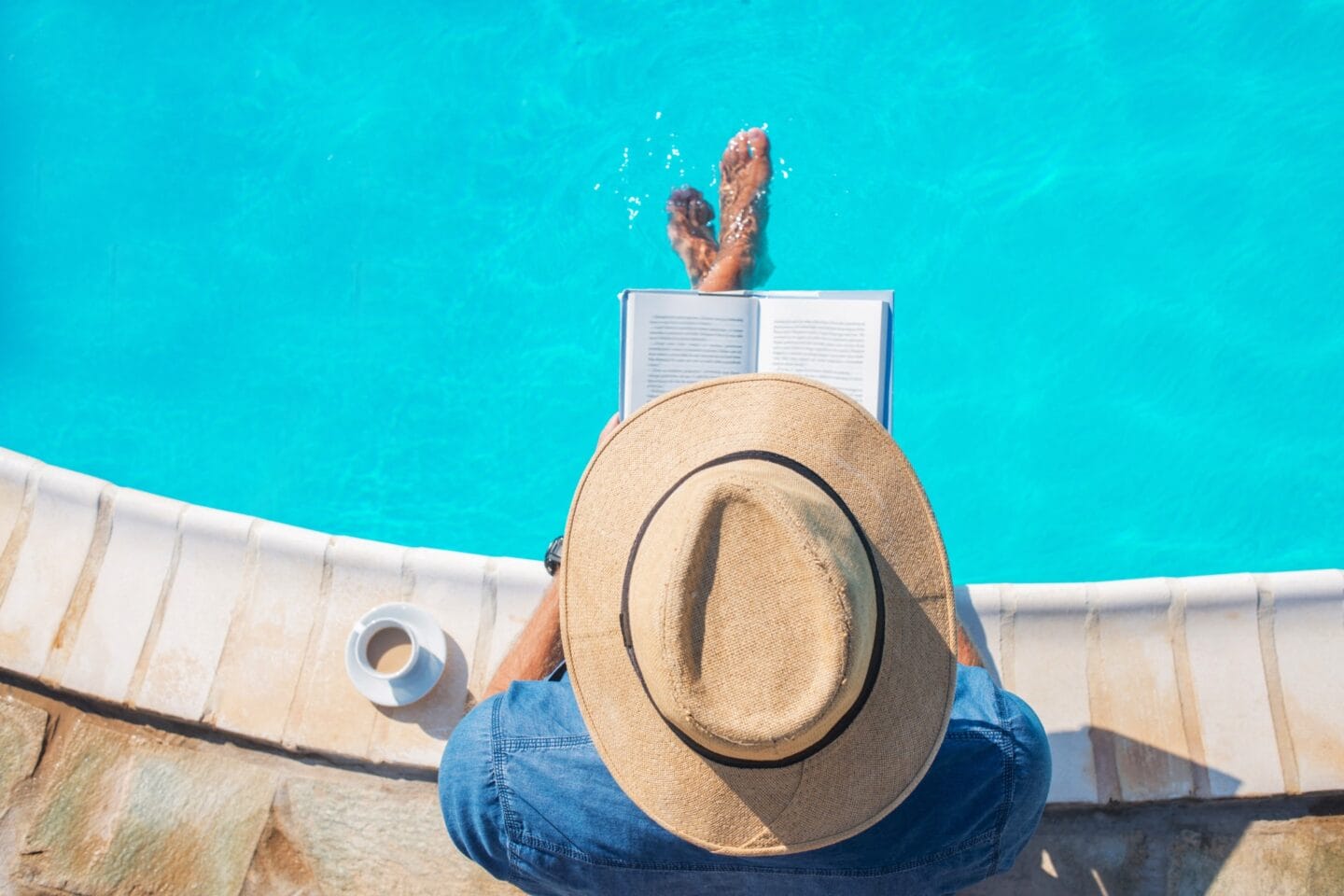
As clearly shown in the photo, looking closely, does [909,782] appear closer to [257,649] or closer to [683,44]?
[257,649]

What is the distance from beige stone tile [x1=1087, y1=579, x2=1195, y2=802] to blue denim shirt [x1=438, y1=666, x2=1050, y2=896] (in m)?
1.17

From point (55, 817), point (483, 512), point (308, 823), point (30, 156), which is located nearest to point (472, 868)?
point (308, 823)

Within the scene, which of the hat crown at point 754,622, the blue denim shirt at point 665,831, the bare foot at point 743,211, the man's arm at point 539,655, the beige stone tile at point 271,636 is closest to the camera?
the hat crown at point 754,622

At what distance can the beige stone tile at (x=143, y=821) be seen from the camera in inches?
116

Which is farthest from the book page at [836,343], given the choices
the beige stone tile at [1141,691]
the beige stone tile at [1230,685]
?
the beige stone tile at [1230,685]

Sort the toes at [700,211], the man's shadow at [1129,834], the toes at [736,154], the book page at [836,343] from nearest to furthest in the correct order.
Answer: the book page at [836,343], the man's shadow at [1129,834], the toes at [700,211], the toes at [736,154]

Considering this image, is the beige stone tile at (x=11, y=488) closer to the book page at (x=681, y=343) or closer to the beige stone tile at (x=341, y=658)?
the beige stone tile at (x=341, y=658)

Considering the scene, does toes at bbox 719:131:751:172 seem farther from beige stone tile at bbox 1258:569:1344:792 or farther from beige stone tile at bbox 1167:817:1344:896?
beige stone tile at bbox 1167:817:1344:896

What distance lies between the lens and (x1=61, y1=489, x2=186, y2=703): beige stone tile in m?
3.10

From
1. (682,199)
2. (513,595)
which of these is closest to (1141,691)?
(513,595)

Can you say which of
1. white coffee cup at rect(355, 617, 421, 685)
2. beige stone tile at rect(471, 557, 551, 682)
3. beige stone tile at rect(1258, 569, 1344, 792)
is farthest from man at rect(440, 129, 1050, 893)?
beige stone tile at rect(1258, 569, 1344, 792)

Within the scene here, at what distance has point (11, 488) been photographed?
3.36 meters

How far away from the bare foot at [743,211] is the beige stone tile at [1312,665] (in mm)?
2226

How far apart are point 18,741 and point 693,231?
318cm
